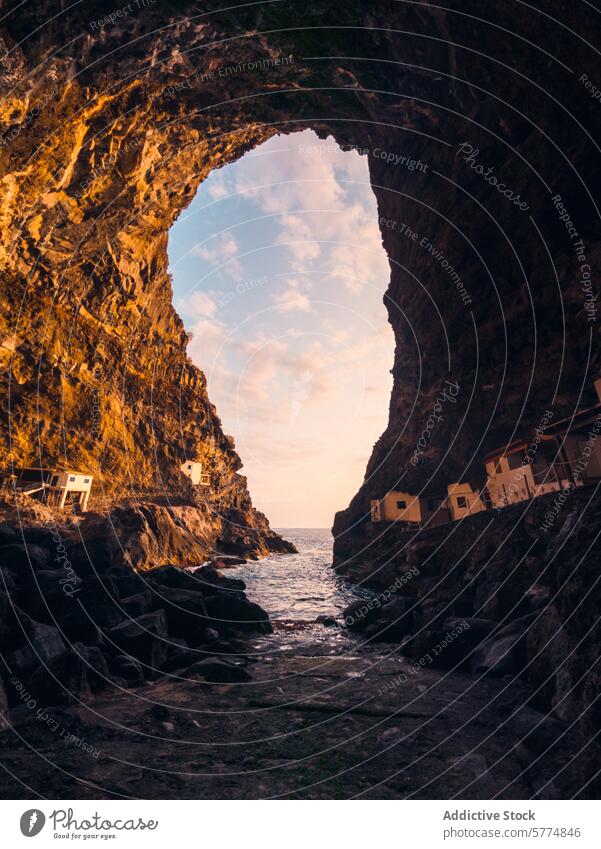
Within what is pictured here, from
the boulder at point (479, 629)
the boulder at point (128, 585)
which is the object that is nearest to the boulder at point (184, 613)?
the boulder at point (128, 585)

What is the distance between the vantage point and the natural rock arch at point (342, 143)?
64.3ft

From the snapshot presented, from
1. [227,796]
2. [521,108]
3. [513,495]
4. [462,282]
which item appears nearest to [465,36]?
[521,108]

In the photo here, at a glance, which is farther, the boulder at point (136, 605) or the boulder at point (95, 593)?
the boulder at point (136, 605)

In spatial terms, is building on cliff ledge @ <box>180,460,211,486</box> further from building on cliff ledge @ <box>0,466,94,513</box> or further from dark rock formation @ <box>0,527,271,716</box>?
dark rock formation @ <box>0,527,271,716</box>

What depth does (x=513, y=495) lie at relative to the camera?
2384 cm

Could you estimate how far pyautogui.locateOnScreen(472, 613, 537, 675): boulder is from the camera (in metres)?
9.05

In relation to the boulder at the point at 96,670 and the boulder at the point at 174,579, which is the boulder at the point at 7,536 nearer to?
the boulder at the point at 174,579

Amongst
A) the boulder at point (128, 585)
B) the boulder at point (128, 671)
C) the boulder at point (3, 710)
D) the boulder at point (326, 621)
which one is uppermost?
the boulder at point (3, 710)

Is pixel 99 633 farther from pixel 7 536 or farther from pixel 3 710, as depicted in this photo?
pixel 7 536

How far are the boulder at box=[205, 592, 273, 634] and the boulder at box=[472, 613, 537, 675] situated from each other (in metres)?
8.91

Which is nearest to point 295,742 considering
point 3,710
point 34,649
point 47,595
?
point 3,710
